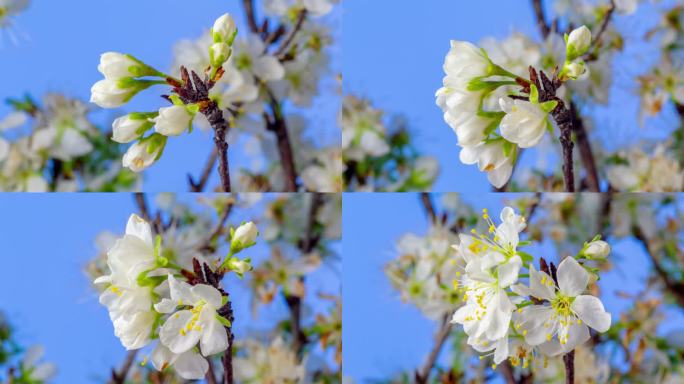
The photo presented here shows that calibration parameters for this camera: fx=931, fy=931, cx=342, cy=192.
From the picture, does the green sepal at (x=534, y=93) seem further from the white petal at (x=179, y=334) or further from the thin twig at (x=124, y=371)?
the thin twig at (x=124, y=371)

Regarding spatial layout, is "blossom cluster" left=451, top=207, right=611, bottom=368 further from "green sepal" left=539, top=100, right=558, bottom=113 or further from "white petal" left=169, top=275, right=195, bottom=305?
"white petal" left=169, top=275, right=195, bottom=305

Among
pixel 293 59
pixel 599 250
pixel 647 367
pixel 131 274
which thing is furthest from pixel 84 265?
pixel 647 367

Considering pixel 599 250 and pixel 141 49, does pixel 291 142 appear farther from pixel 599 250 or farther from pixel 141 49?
pixel 599 250

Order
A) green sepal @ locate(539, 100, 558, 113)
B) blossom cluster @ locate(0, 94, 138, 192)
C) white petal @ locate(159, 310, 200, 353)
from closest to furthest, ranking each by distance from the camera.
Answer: green sepal @ locate(539, 100, 558, 113) → white petal @ locate(159, 310, 200, 353) → blossom cluster @ locate(0, 94, 138, 192)

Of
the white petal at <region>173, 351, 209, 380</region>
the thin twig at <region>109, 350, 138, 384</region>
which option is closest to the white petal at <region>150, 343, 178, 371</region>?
the white petal at <region>173, 351, 209, 380</region>

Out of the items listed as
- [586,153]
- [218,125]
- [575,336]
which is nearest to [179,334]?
[218,125]

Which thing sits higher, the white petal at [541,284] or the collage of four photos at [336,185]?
the collage of four photos at [336,185]

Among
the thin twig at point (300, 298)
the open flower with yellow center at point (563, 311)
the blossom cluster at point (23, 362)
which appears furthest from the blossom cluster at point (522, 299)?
the blossom cluster at point (23, 362)
